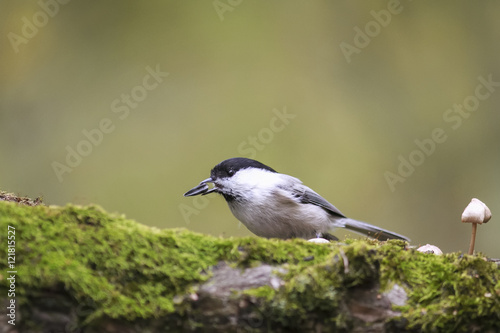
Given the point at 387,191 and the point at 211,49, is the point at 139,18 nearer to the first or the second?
the point at 211,49

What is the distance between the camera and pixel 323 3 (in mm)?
6453

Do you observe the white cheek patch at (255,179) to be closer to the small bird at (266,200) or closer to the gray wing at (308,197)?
the small bird at (266,200)

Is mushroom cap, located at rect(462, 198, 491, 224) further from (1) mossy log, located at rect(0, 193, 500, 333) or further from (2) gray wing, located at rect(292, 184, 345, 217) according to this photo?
(2) gray wing, located at rect(292, 184, 345, 217)

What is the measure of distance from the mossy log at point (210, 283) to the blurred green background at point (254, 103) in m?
3.96

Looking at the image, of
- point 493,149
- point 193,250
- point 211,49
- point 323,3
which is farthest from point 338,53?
point 193,250

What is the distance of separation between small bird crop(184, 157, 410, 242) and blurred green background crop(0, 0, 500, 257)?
8.07 feet

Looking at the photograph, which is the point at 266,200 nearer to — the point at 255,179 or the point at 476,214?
the point at 255,179

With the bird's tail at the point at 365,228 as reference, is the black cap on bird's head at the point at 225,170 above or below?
above

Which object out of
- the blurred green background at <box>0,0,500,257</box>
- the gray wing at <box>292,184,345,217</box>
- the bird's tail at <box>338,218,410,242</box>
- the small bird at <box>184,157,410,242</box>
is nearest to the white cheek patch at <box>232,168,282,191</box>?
the small bird at <box>184,157,410,242</box>

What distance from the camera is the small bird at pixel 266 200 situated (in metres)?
2.85

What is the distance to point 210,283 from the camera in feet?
4.62

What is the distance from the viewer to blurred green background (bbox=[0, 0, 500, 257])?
5.62 metres

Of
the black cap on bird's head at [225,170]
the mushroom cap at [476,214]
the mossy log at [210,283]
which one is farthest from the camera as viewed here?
Answer: the black cap on bird's head at [225,170]

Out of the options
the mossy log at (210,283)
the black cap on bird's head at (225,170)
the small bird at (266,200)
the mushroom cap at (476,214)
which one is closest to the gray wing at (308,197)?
the small bird at (266,200)
